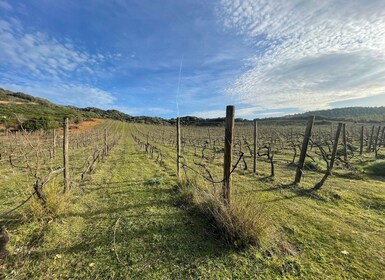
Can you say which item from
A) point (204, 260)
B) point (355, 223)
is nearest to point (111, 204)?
point (204, 260)

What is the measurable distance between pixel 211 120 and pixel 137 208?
131 inches

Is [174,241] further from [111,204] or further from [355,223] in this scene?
[355,223]

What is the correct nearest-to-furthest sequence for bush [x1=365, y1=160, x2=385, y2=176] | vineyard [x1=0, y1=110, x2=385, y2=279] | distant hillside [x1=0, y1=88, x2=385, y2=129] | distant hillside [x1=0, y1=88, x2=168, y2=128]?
vineyard [x1=0, y1=110, x2=385, y2=279] < distant hillside [x1=0, y1=88, x2=385, y2=129] < bush [x1=365, y1=160, x2=385, y2=176] < distant hillside [x1=0, y1=88, x2=168, y2=128]

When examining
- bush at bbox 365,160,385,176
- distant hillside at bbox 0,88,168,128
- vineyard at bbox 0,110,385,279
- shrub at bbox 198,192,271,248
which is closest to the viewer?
vineyard at bbox 0,110,385,279

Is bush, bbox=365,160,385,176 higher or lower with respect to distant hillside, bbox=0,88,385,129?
lower

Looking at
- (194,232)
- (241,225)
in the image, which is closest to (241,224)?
(241,225)

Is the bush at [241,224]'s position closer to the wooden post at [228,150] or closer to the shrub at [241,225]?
the shrub at [241,225]

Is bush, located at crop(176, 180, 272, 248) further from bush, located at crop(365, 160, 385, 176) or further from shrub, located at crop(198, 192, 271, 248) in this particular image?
bush, located at crop(365, 160, 385, 176)

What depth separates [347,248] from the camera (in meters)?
3.50

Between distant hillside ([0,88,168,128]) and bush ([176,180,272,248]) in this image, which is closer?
bush ([176,180,272,248])

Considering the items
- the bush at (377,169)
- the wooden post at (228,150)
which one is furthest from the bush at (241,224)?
the bush at (377,169)

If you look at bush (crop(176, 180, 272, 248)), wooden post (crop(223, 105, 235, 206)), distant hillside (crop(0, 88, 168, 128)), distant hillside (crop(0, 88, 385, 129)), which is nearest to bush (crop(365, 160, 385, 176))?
distant hillside (crop(0, 88, 385, 129))

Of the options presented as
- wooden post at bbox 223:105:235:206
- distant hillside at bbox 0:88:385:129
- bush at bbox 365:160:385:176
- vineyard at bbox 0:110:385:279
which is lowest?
vineyard at bbox 0:110:385:279

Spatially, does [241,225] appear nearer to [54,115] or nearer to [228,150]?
[228,150]
